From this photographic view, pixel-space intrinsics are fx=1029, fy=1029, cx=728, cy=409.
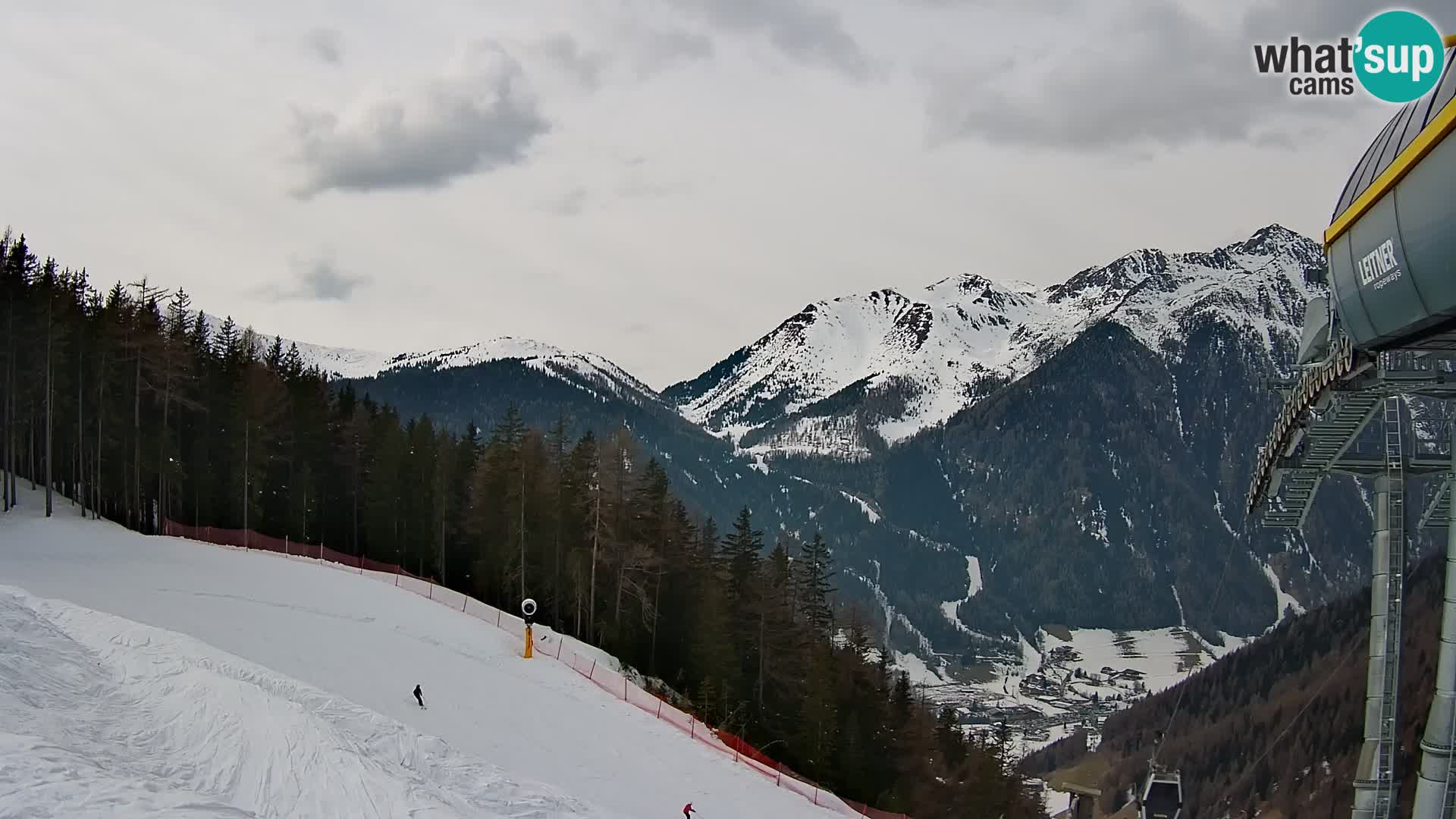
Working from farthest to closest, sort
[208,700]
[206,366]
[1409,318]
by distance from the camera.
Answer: [206,366], [208,700], [1409,318]

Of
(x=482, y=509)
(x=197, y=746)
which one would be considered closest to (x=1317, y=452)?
(x=197, y=746)

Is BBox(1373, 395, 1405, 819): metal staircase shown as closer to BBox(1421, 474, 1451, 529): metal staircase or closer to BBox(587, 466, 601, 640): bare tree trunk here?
BBox(1421, 474, 1451, 529): metal staircase

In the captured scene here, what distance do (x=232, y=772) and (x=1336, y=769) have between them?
90.4 metres

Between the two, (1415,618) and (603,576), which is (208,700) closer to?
(603,576)

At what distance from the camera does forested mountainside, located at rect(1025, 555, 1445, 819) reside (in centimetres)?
7788

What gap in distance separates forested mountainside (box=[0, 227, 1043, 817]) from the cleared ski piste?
34.4ft

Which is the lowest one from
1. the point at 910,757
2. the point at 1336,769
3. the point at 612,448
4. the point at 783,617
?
the point at 1336,769

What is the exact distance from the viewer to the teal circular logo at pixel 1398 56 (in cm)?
1498

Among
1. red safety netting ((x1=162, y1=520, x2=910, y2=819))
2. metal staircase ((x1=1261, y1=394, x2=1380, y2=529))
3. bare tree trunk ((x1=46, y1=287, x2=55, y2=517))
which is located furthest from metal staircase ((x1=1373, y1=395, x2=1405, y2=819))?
bare tree trunk ((x1=46, y1=287, x2=55, y2=517))

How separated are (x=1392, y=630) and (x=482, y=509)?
139 feet

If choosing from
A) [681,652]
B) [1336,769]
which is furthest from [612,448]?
[1336,769]

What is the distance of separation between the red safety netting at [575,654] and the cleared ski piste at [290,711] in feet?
4.74

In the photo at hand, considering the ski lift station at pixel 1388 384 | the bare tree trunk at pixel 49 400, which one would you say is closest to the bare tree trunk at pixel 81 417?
the bare tree trunk at pixel 49 400

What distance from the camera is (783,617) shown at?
49.9 m
